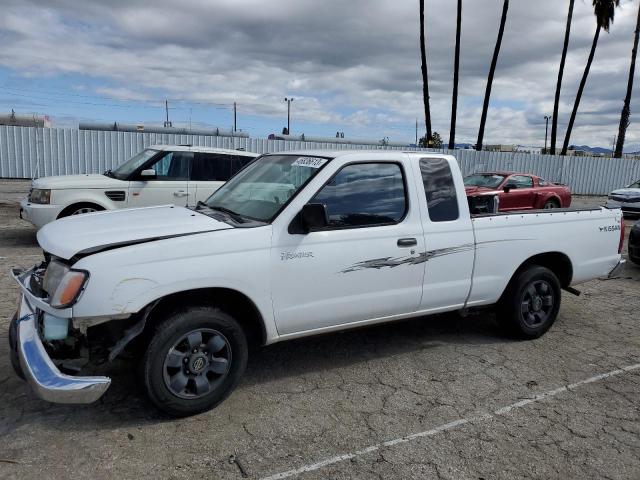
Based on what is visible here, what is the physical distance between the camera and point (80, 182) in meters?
8.45

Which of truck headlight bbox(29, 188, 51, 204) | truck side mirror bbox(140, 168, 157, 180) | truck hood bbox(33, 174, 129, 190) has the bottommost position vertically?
truck headlight bbox(29, 188, 51, 204)

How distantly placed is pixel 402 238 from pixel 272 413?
1.61 meters

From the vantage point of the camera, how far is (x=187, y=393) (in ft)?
11.3

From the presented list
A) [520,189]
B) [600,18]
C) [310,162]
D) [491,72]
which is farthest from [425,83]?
[310,162]

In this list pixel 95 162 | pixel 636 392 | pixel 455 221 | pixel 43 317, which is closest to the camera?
pixel 43 317

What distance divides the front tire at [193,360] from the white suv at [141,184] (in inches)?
192

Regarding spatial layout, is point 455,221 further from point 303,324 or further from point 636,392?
point 636,392

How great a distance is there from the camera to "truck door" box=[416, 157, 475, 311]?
4.30 m

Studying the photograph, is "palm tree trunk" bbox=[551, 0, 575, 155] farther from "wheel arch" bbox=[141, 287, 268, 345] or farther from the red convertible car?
A: "wheel arch" bbox=[141, 287, 268, 345]

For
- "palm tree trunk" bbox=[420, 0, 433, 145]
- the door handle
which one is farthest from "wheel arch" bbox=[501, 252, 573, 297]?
"palm tree trunk" bbox=[420, 0, 433, 145]

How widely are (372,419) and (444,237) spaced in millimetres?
1605

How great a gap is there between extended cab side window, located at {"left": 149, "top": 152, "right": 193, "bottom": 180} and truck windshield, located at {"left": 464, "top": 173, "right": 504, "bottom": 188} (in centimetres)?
888

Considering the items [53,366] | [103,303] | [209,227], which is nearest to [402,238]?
[209,227]

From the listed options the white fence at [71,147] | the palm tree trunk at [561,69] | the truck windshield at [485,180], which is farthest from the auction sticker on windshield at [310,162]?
the palm tree trunk at [561,69]
